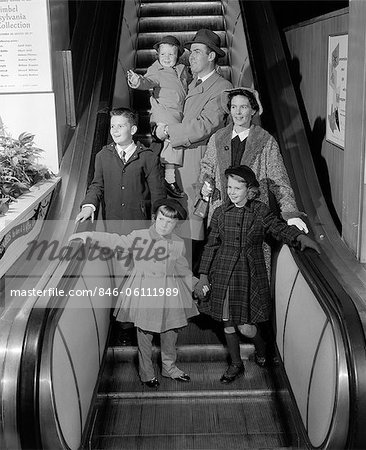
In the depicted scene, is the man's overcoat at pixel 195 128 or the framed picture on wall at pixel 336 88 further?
the framed picture on wall at pixel 336 88

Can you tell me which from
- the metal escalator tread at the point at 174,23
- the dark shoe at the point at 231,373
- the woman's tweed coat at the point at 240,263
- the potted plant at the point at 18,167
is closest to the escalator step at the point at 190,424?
the dark shoe at the point at 231,373

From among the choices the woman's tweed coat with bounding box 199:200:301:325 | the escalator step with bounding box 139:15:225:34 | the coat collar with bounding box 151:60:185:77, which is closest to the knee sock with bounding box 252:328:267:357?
the woman's tweed coat with bounding box 199:200:301:325

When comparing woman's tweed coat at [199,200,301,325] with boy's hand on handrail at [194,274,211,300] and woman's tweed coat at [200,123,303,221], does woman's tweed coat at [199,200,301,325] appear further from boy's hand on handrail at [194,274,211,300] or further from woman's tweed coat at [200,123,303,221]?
woman's tweed coat at [200,123,303,221]

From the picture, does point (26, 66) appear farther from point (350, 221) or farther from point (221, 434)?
point (221, 434)

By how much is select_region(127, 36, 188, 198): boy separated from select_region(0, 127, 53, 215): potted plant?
87 centimetres

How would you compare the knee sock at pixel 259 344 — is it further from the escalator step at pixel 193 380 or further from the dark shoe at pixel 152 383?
the dark shoe at pixel 152 383

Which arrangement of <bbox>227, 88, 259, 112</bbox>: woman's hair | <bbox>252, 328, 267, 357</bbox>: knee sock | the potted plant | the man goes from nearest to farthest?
<bbox>227, 88, 259, 112</bbox>: woman's hair, <bbox>252, 328, 267, 357</bbox>: knee sock, the potted plant, the man

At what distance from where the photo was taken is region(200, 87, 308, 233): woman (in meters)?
4.29

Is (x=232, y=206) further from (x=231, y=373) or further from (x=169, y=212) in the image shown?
(x=231, y=373)

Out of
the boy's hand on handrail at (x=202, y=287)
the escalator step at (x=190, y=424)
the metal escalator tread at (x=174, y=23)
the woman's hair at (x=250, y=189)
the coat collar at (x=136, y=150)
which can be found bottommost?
Result: the escalator step at (x=190, y=424)

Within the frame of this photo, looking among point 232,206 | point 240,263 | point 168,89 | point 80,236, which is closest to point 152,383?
point 240,263

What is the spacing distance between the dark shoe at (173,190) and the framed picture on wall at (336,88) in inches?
49.0

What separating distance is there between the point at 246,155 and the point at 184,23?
133 inches

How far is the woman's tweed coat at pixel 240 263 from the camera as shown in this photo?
420 cm
